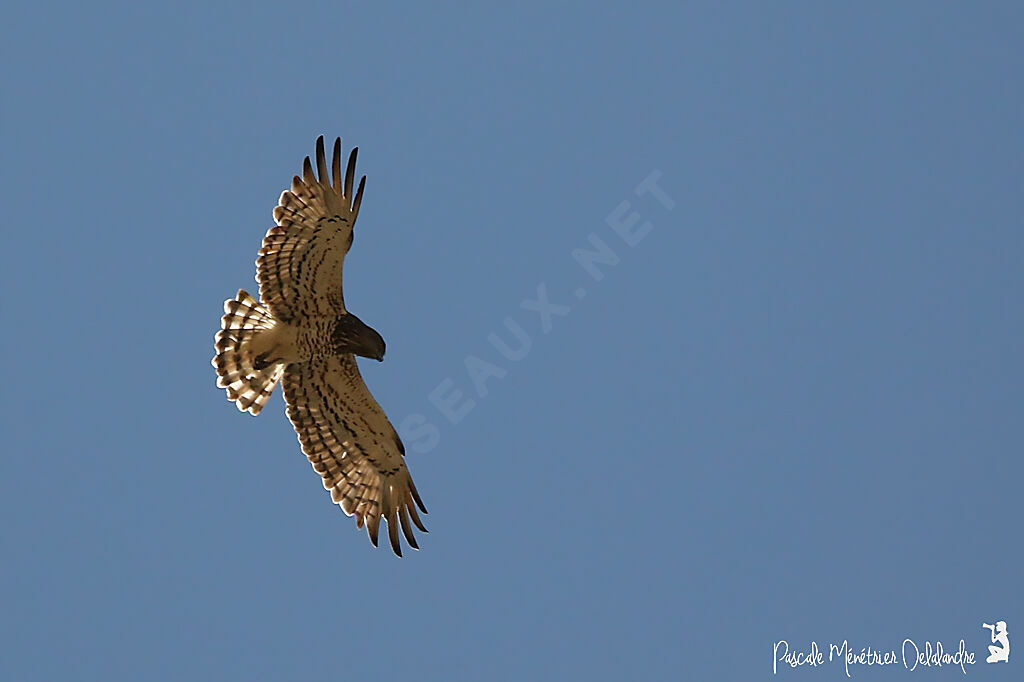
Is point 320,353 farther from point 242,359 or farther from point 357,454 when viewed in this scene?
point 357,454

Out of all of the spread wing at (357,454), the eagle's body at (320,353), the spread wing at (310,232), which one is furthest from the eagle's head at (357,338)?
the spread wing at (357,454)

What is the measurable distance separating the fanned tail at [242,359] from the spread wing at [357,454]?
1.00 ft

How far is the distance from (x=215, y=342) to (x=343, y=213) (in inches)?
74.3

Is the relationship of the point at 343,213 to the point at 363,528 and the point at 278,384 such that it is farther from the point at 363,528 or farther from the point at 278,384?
the point at 363,528

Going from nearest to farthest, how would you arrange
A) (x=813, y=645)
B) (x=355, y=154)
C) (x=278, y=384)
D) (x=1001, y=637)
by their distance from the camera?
(x=355, y=154), (x=278, y=384), (x=813, y=645), (x=1001, y=637)

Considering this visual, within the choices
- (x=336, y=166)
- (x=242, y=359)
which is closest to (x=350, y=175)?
(x=336, y=166)

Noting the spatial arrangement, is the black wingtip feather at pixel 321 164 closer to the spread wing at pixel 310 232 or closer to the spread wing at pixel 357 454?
the spread wing at pixel 310 232

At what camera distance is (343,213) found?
42.6 ft

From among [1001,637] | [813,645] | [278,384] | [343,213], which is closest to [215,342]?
[278,384]

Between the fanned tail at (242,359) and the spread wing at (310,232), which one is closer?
the spread wing at (310,232)

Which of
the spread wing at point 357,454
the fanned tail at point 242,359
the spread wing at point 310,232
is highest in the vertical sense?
the spread wing at point 310,232

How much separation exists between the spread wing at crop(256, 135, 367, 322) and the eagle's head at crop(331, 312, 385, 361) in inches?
18.8

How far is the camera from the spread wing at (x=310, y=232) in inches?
510

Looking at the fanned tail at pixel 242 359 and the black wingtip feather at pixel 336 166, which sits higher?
the black wingtip feather at pixel 336 166
